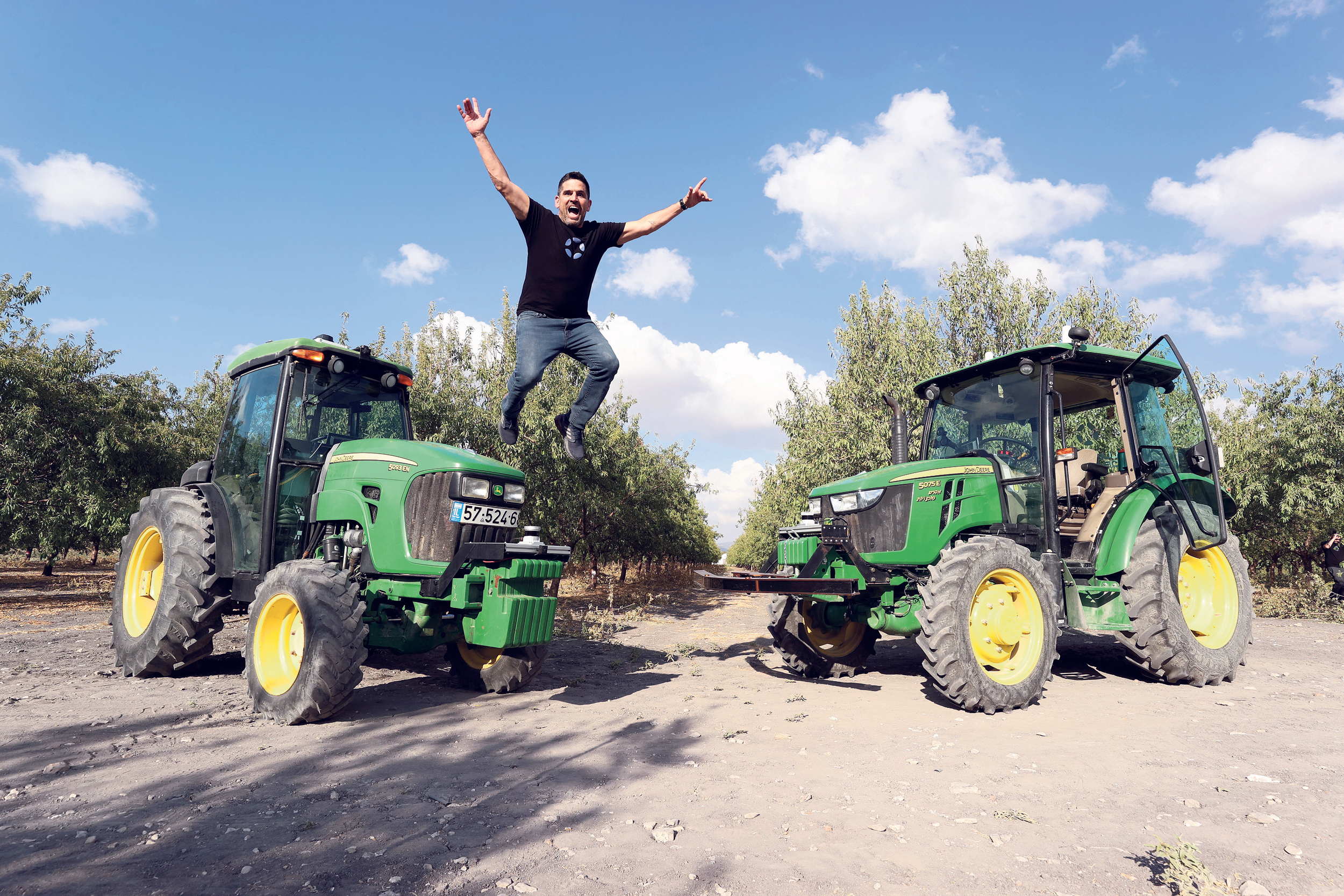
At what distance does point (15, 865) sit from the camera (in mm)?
2779

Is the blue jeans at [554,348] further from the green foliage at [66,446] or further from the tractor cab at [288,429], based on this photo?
the green foliage at [66,446]

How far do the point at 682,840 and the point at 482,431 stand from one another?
1103 cm

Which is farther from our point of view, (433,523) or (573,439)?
(433,523)

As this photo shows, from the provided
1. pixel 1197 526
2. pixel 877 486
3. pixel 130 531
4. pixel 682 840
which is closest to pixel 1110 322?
pixel 1197 526

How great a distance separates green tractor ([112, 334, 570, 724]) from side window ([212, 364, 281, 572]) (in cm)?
2

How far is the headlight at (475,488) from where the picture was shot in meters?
5.81

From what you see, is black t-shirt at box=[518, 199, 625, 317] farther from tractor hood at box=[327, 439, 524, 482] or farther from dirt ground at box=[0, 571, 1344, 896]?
dirt ground at box=[0, 571, 1344, 896]

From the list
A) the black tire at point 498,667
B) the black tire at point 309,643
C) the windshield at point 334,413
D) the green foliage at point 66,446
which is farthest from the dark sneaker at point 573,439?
the green foliage at point 66,446

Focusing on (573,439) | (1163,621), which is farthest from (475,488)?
(1163,621)

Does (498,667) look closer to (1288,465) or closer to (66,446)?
(66,446)

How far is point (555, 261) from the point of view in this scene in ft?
15.4

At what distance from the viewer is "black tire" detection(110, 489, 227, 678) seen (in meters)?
6.56

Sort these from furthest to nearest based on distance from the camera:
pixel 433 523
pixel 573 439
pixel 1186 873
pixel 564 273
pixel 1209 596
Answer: pixel 1209 596
pixel 433 523
pixel 573 439
pixel 564 273
pixel 1186 873

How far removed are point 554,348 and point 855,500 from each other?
11.7ft
